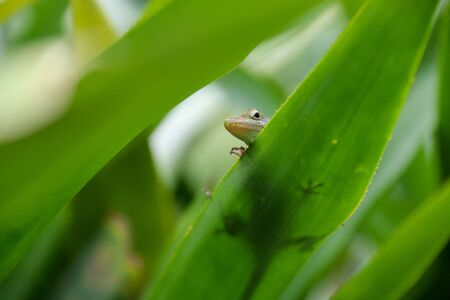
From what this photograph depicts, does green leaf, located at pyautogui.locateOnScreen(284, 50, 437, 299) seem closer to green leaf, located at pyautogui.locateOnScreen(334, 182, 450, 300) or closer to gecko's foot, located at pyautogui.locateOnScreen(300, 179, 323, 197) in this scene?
green leaf, located at pyautogui.locateOnScreen(334, 182, 450, 300)

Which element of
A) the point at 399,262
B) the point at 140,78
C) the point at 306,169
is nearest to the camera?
the point at 140,78

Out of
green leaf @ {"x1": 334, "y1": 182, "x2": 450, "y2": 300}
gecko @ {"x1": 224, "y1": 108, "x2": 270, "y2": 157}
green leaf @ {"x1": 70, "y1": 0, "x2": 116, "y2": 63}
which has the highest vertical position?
green leaf @ {"x1": 70, "y1": 0, "x2": 116, "y2": 63}

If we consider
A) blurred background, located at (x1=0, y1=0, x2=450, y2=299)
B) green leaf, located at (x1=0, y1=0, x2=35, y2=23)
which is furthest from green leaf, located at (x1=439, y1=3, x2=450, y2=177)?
green leaf, located at (x1=0, y1=0, x2=35, y2=23)

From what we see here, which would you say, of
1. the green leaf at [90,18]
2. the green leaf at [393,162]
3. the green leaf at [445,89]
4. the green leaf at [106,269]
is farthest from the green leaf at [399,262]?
the green leaf at [90,18]

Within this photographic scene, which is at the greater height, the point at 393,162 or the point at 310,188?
the point at 310,188

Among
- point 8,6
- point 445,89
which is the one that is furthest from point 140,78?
point 445,89

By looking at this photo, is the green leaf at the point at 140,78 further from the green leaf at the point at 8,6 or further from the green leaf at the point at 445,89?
the green leaf at the point at 445,89

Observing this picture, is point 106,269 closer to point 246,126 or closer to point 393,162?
point 246,126
